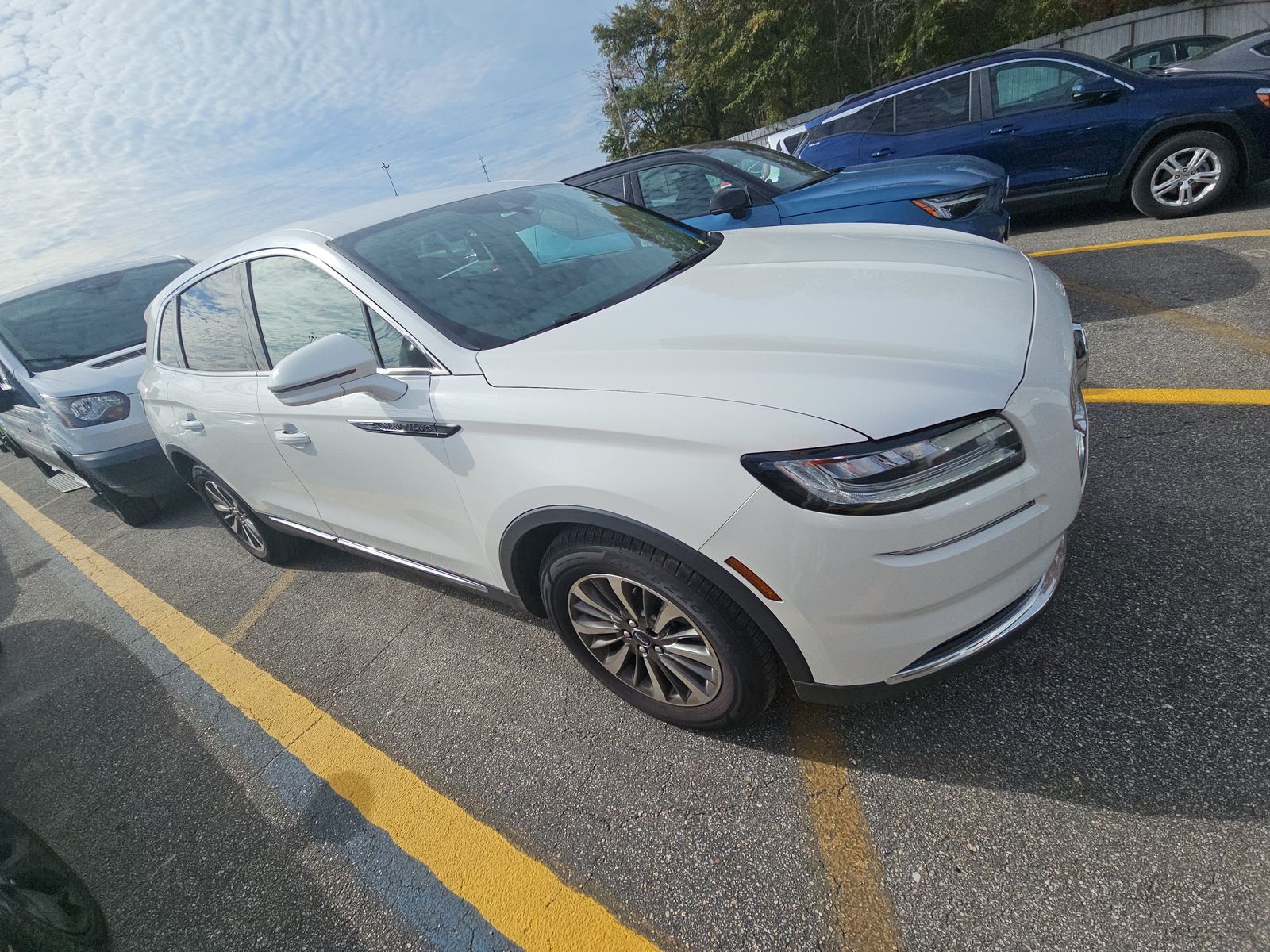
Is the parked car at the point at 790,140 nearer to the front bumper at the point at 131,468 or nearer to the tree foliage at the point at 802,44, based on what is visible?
the front bumper at the point at 131,468

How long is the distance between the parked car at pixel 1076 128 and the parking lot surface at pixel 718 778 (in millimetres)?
3270

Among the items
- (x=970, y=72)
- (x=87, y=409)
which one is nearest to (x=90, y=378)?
(x=87, y=409)

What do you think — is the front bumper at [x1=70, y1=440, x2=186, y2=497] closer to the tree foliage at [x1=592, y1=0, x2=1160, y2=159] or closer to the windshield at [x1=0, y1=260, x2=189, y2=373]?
the windshield at [x1=0, y1=260, x2=189, y2=373]

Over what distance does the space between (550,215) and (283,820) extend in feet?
8.18

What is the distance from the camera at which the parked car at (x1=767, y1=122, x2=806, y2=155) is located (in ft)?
24.0

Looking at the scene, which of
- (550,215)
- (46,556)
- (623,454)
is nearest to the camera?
(623,454)

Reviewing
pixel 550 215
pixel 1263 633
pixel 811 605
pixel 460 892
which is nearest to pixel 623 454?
pixel 811 605

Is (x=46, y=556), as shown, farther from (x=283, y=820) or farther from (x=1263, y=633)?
(x=1263, y=633)

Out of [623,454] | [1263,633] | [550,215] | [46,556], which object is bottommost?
[46,556]

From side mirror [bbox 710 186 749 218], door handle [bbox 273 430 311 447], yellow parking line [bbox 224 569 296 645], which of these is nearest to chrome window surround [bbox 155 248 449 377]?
door handle [bbox 273 430 311 447]

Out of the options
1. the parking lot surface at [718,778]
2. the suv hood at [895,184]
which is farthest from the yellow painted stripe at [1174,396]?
the suv hood at [895,184]

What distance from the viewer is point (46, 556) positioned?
203 inches

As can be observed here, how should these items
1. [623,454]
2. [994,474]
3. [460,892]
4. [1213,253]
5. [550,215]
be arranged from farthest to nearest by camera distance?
[1213,253] → [550,215] → [460,892] → [623,454] → [994,474]

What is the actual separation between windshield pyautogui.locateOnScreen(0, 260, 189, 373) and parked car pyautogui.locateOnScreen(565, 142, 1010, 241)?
12.9ft
